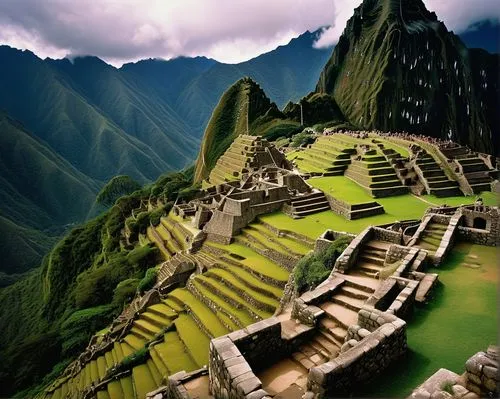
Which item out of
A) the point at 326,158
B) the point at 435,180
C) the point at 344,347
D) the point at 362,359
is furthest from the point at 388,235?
the point at 326,158

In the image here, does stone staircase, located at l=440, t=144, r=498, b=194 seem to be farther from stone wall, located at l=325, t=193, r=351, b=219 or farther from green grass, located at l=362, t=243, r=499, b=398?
green grass, located at l=362, t=243, r=499, b=398

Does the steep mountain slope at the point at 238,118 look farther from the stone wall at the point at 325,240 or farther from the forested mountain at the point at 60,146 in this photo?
the stone wall at the point at 325,240

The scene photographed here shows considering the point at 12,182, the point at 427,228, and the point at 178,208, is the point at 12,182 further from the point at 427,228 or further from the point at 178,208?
the point at 427,228

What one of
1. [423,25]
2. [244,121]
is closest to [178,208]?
[244,121]

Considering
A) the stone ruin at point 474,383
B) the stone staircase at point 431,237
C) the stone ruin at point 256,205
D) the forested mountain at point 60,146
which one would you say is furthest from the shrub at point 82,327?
the forested mountain at point 60,146

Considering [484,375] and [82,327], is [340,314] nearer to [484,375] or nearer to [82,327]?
[484,375]

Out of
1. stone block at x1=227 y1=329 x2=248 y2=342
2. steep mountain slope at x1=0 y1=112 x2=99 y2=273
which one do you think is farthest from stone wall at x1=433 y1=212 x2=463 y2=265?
steep mountain slope at x1=0 y1=112 x2=99 y2=273
